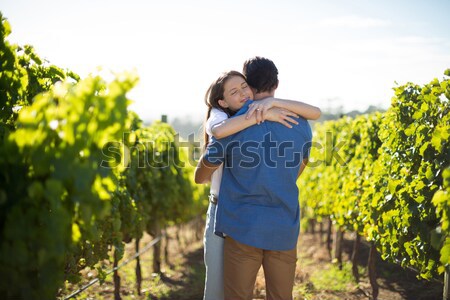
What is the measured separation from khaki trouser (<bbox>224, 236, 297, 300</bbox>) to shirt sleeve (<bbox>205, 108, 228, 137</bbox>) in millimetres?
687

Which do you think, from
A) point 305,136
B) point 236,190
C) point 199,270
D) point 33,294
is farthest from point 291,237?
point 199,270

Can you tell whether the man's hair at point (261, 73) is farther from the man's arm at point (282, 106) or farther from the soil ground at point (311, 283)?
the soil ground at point (311, 283)

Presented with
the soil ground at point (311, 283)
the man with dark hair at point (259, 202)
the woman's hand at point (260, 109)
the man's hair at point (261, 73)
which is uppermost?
the man's hair at point (261, 73)

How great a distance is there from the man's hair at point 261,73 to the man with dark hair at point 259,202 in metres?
0.24

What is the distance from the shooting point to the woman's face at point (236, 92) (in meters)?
2.91

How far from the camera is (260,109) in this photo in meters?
2.67

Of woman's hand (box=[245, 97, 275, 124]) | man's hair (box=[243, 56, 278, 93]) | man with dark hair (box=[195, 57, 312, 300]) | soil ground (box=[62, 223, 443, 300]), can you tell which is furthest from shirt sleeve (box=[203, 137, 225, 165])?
soil ground (box=[62, 223, 443, 300])

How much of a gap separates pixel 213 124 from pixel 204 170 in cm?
30

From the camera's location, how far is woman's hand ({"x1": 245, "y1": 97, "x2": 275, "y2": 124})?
266 centimetres

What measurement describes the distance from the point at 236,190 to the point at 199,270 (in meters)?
7.32

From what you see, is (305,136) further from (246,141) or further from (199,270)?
(199,270)

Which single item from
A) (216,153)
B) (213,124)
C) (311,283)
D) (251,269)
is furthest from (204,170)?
(311,283)

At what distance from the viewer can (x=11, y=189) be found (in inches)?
84.7

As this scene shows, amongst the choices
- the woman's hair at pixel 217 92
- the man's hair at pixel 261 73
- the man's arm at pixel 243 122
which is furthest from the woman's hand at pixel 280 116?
the woman's hair at pixel 217 92
